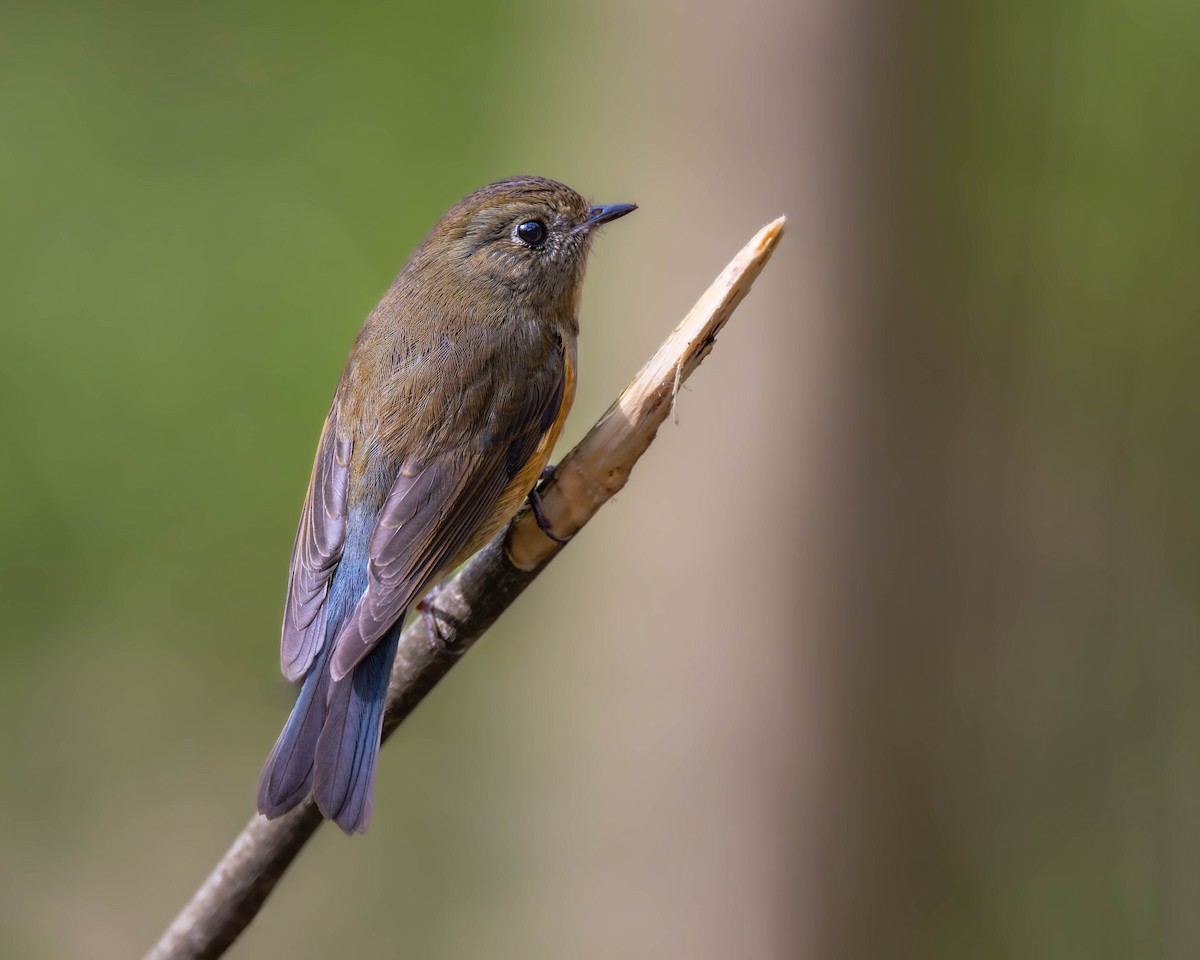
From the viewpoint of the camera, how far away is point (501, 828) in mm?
4957

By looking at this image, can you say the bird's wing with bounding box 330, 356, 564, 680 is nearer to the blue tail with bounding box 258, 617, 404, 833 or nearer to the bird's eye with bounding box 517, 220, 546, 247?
the blue tail with bounding box 258, 617, 404, 833

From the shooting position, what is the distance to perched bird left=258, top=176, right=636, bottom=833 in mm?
2215

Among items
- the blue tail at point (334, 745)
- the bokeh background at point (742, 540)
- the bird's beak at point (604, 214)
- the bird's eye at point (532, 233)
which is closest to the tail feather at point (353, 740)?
the blue tail at point (334, 745)

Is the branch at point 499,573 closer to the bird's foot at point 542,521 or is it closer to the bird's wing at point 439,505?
the bird's foot at point 542,521

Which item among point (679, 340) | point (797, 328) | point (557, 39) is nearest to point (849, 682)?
point (797, 328)

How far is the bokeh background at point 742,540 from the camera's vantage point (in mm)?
3598

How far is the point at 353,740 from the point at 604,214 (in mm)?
1628

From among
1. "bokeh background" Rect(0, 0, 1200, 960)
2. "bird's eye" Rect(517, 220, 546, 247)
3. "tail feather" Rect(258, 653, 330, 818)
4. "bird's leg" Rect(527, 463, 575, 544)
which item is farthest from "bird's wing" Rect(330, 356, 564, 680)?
"bokeh background" Rect(0, 0, 1200, 960)

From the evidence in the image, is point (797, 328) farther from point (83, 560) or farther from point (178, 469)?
point (83, 560)

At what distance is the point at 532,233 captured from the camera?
10.0 feet

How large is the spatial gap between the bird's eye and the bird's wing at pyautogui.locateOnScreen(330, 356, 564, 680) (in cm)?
47

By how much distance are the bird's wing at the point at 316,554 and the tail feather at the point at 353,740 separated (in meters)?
0.10

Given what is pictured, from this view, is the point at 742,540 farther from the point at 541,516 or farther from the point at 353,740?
the point at 353,740

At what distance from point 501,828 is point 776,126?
10.4 feet
